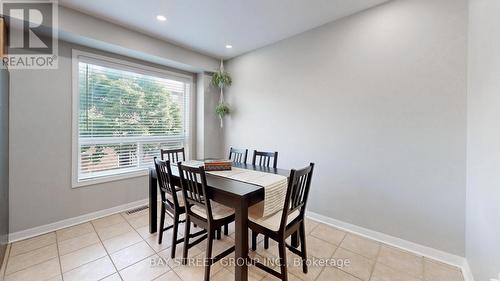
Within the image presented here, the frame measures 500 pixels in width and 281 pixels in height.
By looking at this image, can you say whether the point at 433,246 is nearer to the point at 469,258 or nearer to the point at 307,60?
the point at 469,258

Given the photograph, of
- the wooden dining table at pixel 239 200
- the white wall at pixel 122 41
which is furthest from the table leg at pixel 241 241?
the white wall at pixel 122 41

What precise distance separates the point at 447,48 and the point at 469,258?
193cm

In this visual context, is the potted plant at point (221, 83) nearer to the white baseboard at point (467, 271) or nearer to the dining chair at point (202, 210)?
the dining chair at point (202, 210)

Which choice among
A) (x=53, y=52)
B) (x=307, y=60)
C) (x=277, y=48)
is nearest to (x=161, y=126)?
(x=53, y=52)

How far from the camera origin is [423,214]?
6.95 feet

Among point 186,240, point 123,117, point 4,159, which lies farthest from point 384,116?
point 4,159

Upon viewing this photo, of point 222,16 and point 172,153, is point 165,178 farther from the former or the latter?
point 222,16

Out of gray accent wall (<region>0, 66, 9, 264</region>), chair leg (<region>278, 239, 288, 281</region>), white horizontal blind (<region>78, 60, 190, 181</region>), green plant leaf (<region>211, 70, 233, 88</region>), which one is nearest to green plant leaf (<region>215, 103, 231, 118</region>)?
green plant leaf (<region>211, 70, 233, 88</region>)

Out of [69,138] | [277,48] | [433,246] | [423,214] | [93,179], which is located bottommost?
[433,246]

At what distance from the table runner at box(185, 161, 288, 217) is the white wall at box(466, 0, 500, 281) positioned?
4.48 feet

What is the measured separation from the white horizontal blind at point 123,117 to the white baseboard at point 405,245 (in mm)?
3018

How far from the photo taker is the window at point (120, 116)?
112 inches

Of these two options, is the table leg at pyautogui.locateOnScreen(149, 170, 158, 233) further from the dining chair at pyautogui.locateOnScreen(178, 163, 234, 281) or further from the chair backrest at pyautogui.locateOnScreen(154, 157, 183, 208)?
the dining chair at pyautogui.locateOnScreen(178, 163, 234, 281)

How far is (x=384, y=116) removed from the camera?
232cm
